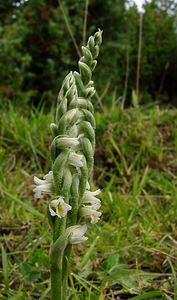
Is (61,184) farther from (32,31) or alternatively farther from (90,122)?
(32,31)

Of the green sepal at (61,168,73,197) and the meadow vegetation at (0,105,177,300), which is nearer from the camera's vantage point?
the green sepal at (61,168,73,197)

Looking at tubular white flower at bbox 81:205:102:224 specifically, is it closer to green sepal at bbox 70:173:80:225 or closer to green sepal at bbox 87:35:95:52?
green sepal at bbox 70:173:80:225

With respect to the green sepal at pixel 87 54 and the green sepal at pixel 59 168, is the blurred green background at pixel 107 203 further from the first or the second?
the green sepal at pixel 87 54

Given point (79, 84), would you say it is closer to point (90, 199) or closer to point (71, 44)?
point (90, 199)

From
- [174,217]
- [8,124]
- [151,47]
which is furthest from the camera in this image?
[151,47]

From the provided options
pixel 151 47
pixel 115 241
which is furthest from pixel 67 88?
pixel 151 47

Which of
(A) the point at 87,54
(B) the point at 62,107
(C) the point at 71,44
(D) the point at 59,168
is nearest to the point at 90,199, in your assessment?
(D) the point at 59,168

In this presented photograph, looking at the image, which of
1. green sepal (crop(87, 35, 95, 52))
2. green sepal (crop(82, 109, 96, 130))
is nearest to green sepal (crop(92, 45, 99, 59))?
green sepal (crop(87, 35, 95, 52))
